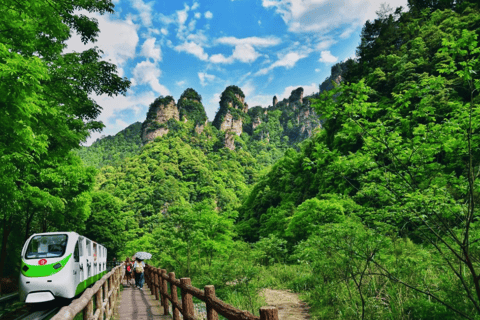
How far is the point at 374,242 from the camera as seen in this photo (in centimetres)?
546

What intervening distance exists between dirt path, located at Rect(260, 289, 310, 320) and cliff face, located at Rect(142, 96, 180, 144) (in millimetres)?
115997

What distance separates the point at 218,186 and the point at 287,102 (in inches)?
4223

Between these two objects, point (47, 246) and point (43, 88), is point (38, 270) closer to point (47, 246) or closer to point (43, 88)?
point (47, 246)

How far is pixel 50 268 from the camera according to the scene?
7977mm

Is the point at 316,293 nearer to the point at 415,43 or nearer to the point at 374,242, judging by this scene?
the point at 374,242

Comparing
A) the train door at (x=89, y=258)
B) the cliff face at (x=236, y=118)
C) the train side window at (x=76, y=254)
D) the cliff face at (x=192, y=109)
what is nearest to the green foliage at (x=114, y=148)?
the cliff face at (x=236, y=118)

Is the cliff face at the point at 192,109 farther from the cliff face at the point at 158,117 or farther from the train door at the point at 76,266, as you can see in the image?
the train door at the point at 76,266

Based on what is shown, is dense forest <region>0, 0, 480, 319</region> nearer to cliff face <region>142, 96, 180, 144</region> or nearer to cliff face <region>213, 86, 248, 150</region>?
cliff face <region>142, 96, 180, 144</region>

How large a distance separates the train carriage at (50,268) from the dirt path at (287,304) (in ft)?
19.2

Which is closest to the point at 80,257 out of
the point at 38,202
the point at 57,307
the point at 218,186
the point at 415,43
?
the point at 57,307

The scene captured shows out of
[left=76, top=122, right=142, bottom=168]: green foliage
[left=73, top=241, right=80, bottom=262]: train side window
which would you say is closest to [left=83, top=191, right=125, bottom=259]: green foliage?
[left=73, top=241, right=80, bottom=262]: train side window

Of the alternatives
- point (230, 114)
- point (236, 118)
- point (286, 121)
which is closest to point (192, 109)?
point (230, 114)

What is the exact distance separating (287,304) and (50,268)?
685 cm

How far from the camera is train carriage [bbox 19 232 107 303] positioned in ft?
25.3
